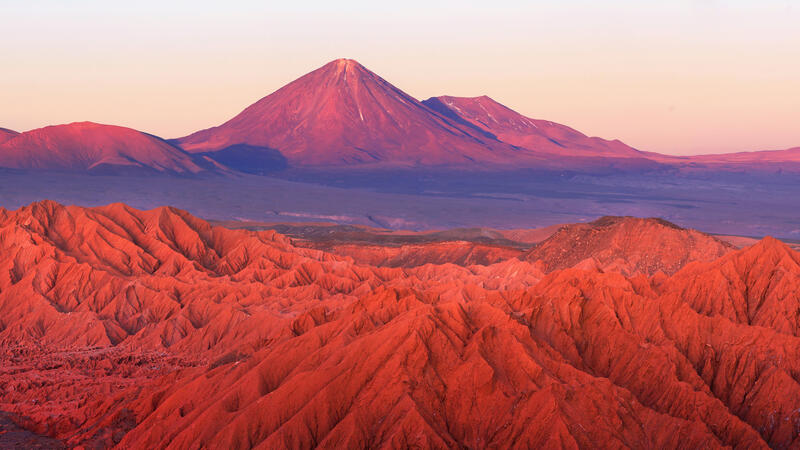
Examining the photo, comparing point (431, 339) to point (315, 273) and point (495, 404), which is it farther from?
point (315, 273)

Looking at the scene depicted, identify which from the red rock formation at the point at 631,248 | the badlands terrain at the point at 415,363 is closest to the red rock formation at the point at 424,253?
the red rock formation at the point at 631,248

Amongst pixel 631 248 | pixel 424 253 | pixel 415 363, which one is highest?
pixel 415 363

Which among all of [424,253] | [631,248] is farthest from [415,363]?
[424,253]

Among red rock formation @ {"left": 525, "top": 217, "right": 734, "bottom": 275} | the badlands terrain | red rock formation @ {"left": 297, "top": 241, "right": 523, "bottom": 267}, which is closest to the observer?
the badlands terrain

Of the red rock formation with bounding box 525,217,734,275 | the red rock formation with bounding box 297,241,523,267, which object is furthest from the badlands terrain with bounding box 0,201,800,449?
the red rock formation with bounding box 297,241,523,267

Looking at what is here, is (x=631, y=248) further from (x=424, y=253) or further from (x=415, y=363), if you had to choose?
(x=415, y=363)

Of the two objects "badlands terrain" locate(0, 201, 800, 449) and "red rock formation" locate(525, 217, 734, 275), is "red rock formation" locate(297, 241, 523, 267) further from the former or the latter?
"badlands terrain" locate(0, 201, 800, 449)

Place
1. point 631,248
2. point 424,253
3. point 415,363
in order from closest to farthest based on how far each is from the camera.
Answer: point 415,363 < point 631,248 < point 424,253
